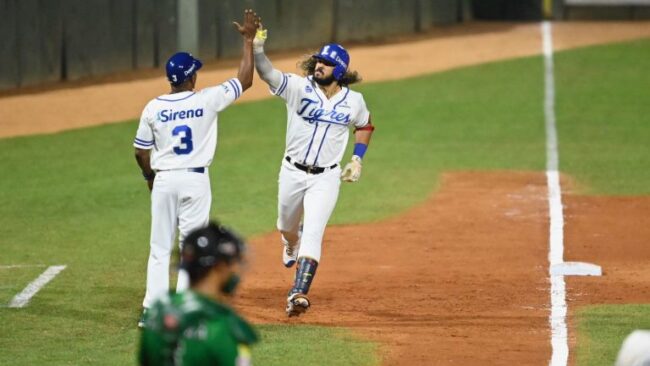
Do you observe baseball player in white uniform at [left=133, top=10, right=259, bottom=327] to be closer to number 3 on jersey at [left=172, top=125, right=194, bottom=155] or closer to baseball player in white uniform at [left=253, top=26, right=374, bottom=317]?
number 3 on jersey at [left=172, top=125, right=194, bottom=155]

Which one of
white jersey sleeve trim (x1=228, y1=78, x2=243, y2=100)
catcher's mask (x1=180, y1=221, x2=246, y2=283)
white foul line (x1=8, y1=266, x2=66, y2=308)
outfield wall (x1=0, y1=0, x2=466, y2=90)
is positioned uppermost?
catcher's mask (x1=180, y1=221, x2=246, y2=283)

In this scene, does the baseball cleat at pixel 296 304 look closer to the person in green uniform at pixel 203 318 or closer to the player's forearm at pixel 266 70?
the player's forearm at pixel 266 70

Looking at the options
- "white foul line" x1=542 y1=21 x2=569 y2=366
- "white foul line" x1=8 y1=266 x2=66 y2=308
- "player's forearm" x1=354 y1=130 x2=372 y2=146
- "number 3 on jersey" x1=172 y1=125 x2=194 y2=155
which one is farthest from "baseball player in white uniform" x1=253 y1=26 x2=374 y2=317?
"white foul line" x1=8 y1=266 x2=66 y2=308

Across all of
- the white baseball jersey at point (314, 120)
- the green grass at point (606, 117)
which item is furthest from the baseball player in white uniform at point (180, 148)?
the green grass at point (606, 117)

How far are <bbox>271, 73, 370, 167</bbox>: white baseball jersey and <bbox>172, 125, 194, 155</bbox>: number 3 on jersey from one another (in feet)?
3.37

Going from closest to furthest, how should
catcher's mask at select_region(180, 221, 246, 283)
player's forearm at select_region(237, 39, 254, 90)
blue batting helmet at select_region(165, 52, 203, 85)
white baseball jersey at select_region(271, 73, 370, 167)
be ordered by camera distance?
catcher's mask at select_region(180, 221, 246, 283)
blue batting helmet at select_region(165, 52, 203, 85)
player's forearm at select_region(237, 39, 254, 90)
white baseball jersey at select_region(271, 73, 370, 167)

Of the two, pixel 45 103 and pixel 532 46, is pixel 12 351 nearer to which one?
pixel 45 103

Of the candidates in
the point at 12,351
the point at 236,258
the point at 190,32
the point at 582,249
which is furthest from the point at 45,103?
the point at 236,258

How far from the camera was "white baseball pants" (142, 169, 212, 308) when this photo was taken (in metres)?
9.64

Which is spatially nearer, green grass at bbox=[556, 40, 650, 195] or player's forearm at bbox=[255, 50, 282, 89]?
player's forearm at bbox=[255, 50, 282, 89]

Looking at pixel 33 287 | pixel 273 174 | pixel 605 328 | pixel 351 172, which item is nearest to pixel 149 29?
pixel 273 174

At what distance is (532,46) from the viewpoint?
2981 cm

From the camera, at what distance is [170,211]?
31.9 feet

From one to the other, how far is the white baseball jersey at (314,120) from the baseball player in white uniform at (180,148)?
2.29 ft
